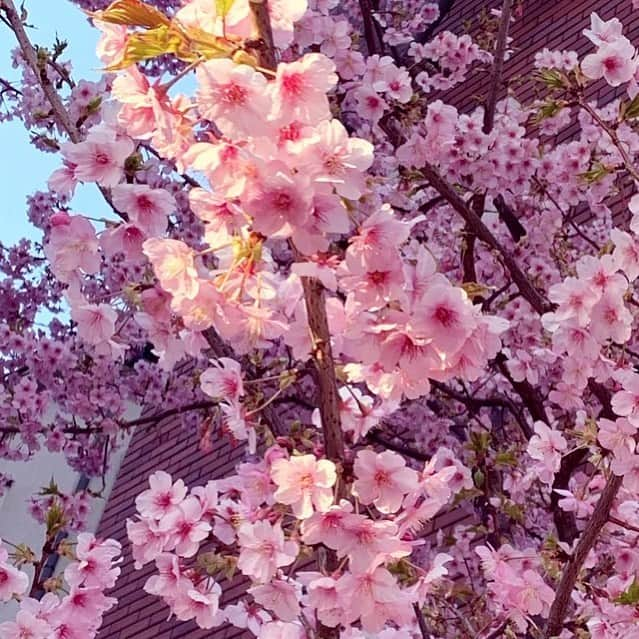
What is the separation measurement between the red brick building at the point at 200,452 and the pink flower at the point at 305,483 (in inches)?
149

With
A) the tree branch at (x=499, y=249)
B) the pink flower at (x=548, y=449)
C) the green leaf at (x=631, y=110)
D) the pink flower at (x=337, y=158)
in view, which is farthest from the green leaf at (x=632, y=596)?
the green leaf at (x=631, y=110)

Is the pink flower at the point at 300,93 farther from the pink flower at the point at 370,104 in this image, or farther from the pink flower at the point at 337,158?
the pink flower at the point at 370,104

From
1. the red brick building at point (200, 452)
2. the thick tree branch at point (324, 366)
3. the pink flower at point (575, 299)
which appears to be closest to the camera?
the thick tree branch at point (324, 366)

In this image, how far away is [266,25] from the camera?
1.46m

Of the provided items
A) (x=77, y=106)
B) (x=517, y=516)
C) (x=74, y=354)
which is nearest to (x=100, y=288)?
(x=74, y=354)

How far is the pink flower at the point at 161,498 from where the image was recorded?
85.5 inches

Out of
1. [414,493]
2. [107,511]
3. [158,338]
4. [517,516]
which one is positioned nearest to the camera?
[414,493]

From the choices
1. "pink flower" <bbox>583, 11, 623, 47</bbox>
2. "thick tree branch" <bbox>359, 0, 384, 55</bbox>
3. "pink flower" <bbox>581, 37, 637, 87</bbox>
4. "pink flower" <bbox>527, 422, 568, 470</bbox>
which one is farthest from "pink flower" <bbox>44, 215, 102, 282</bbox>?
"thick tree branch" <bbox>359, 0, 384, 55</bbox>

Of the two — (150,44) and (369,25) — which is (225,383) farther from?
(369,25)

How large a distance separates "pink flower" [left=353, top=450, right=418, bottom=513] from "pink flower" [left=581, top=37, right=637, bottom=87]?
73.6 inches

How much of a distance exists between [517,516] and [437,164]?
187 cm

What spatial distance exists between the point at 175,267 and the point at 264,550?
57 centimetres

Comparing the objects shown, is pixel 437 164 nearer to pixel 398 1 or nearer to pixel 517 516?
pixel 517 516

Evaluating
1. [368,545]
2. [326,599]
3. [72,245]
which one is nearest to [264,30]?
[72,245]
